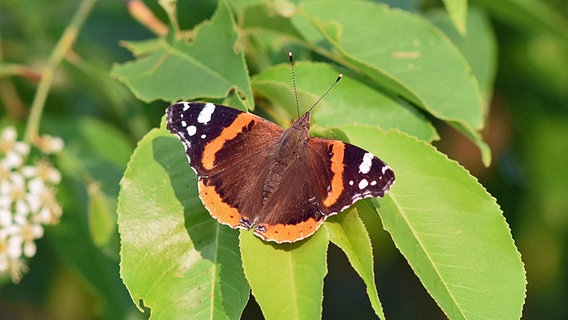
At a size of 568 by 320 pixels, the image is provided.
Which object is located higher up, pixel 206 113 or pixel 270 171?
pixel 206 113

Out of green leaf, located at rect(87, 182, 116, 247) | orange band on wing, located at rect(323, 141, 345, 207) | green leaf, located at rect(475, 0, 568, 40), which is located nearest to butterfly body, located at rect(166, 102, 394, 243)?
orange band on wing, located at rect(323, 141, 345, 207)

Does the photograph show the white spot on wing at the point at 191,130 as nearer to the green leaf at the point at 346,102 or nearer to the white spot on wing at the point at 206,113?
the white spot on wing at the point at 206,113

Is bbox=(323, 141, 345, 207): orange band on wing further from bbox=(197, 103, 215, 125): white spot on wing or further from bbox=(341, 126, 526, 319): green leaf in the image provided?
bbox=(197, 103, 215, 125): white spot on wing

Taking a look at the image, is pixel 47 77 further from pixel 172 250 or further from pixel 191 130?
pixel 172 250

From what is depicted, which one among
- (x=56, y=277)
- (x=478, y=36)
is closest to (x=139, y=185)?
(x=478, y=36)

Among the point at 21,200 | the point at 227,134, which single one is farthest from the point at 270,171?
the point at 21,200

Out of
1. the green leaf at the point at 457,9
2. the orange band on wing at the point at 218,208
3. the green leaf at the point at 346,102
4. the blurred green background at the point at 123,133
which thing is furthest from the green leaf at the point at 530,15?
the orange band on wing at the point at 218,208
